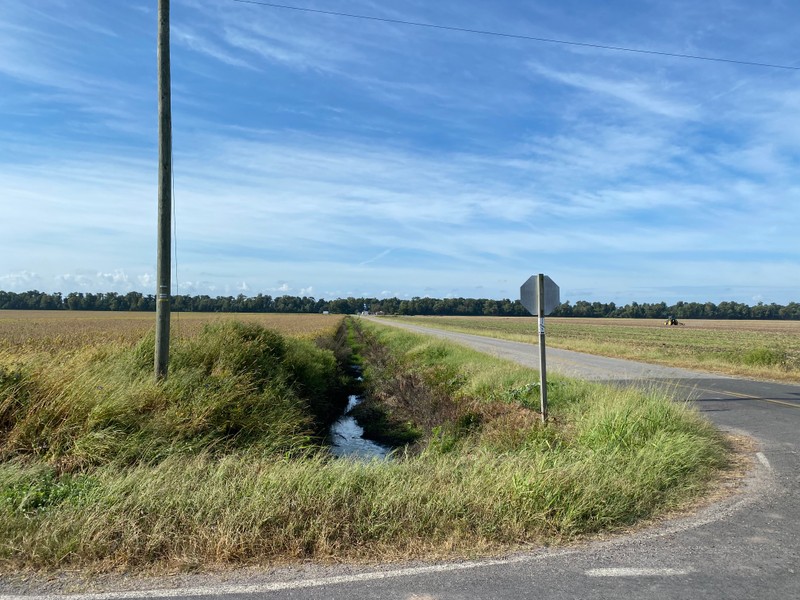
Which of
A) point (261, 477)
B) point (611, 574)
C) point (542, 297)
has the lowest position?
point (611, 574)

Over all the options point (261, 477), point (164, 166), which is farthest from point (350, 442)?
point (261, 477)

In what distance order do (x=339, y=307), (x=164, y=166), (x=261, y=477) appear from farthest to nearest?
(x=339, y=307) → (x=164, y=166) → (x=261, y=477)

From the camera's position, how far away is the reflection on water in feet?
42.1

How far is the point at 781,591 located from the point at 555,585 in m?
1.48

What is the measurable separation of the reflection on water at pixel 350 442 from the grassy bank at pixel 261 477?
2.56 m

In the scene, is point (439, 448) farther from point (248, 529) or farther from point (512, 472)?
point (248, 529)

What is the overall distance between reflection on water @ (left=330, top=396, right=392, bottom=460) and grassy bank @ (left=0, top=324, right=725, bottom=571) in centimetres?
256

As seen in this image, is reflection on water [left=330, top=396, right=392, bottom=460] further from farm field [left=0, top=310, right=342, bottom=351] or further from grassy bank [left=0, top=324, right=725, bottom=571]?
farm field [left=0, top=310, right=342, bottom=351]

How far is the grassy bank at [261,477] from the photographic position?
4.53 m

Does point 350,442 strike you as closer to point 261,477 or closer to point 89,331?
point 261,477

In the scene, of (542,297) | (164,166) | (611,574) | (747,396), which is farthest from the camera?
(747,396)

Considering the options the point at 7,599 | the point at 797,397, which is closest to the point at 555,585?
the point at 7,599

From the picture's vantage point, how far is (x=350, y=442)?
1441 centimetres

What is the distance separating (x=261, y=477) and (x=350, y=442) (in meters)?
9.13
